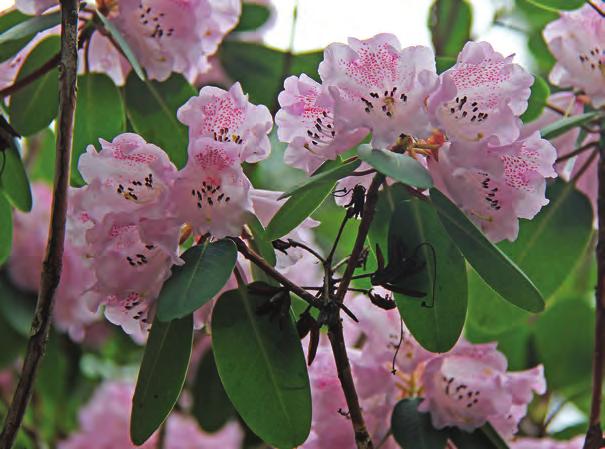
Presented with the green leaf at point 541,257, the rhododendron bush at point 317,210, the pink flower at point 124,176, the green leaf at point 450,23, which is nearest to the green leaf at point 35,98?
the rhododendron bush at point 317,210

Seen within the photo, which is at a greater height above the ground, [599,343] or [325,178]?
[325,178]

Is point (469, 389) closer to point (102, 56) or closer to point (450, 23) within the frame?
point (102, 56)

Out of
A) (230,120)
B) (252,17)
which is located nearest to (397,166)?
(230,120)

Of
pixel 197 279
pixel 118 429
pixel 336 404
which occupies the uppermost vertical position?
pixel 197 279

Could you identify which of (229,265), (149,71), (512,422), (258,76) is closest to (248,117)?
(229,265)

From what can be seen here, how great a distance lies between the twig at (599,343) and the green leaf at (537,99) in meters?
0.10

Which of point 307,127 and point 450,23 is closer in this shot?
point 307,127

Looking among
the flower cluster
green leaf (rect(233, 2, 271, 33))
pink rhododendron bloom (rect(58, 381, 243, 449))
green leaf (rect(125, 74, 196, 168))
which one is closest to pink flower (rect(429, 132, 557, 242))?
the flower cluster

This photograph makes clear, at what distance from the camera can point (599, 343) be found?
0.93 metres

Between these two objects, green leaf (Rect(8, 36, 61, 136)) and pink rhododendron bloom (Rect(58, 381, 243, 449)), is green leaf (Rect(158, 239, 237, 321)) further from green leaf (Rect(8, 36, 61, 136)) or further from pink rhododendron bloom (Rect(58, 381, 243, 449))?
pink rhododendron bloom (Rect(58, 381, 243, 449))

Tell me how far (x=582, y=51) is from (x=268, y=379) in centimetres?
54

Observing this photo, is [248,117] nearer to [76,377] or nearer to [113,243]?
[113,243]

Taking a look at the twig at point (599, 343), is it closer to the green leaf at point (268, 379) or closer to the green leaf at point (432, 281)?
Result: the green leaf at point (432, 281)

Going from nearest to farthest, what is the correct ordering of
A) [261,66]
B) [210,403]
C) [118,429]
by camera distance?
[210,403]
[261,66]
[118,429]
